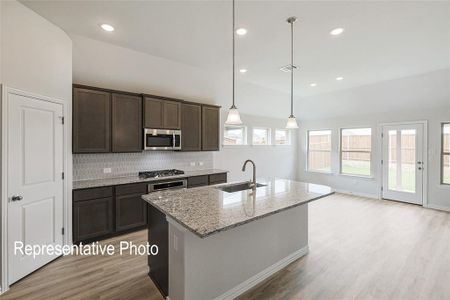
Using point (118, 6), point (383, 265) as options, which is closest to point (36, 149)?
point (118, 6)

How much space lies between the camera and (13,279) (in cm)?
233

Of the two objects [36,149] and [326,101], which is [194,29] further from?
[326,101]

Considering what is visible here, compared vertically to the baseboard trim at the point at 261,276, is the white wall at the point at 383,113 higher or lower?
higher

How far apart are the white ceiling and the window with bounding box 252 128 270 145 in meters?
2.14

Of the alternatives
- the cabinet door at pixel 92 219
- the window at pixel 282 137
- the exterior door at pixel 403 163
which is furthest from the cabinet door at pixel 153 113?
the exterior door at pixel 403 163

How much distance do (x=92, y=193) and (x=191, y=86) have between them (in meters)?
2.89

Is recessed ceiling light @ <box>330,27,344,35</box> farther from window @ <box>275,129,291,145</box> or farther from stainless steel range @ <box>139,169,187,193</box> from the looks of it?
window @ <box>275,129,291,145</box>

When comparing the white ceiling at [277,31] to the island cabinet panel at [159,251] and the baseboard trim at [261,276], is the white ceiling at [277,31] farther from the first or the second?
the baseboard trim at [261,276]

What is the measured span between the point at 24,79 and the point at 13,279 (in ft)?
7.25

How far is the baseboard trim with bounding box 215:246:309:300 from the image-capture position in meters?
2.11

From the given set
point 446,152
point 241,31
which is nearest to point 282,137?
point 446,152

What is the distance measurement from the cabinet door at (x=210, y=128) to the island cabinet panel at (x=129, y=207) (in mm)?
1678

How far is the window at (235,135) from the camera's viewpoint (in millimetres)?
5594

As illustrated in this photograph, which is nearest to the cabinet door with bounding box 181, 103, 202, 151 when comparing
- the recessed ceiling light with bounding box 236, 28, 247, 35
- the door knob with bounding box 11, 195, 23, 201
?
the recessed ceiling light with bounding box 236, 28, 247, 35
